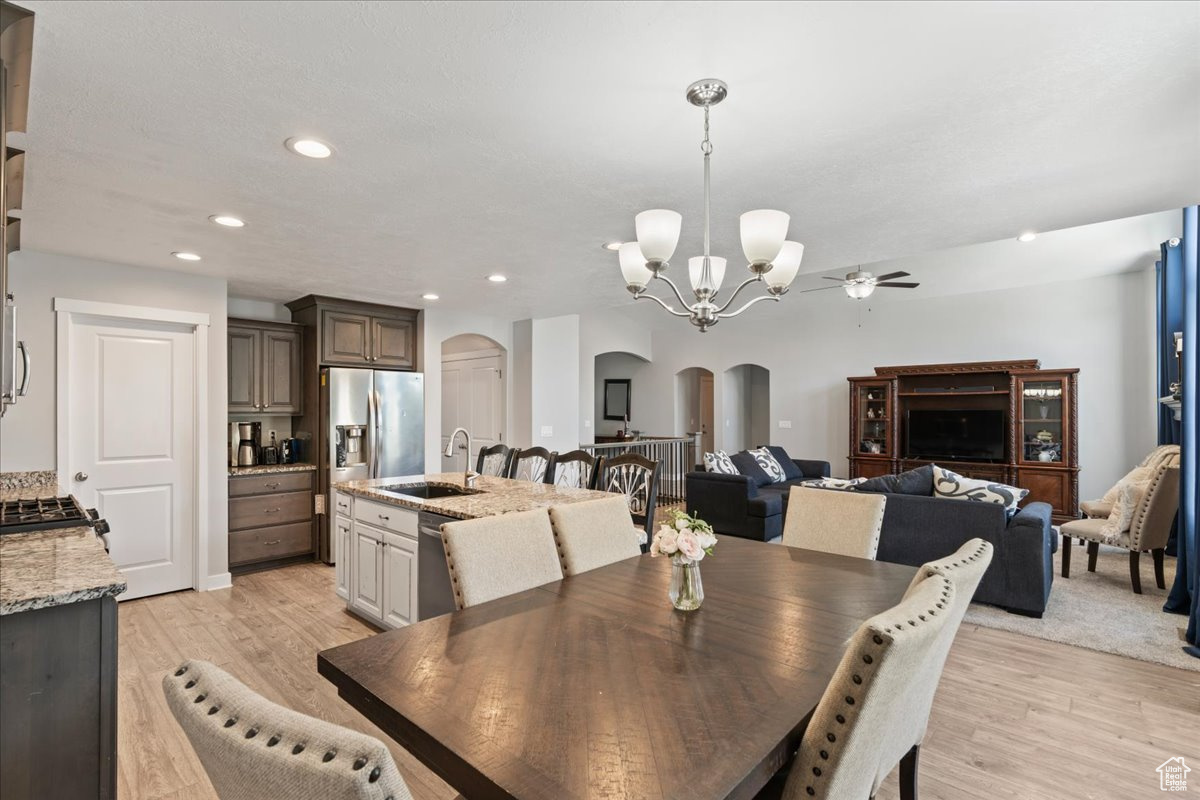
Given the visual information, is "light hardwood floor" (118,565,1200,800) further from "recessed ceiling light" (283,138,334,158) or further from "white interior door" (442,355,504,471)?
"white interior door" (442,355,504,471)

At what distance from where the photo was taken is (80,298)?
381cm

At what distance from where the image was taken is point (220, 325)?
14.5ft

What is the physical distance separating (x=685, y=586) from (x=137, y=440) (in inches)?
168

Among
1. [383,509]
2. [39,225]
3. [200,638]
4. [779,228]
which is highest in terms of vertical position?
[39,225]

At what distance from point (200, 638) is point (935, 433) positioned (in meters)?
7.66

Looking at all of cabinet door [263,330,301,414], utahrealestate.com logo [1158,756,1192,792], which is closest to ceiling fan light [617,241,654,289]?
utahrealestate.com logo [1158,756,1192,792]

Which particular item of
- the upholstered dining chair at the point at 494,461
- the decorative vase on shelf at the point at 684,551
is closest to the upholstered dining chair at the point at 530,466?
the upholstered dining chair at the point at 494,461

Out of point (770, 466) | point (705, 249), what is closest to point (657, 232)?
point (705, 249)

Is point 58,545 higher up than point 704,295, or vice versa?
point 704,295

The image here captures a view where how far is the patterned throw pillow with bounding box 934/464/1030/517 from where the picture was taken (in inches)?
155

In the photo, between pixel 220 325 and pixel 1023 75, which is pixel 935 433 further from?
pixel 220 325

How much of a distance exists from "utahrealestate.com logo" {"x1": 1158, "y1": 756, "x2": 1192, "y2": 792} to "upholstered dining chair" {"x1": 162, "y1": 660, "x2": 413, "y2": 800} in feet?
9.21

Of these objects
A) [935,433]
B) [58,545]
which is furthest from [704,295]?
[935,433]

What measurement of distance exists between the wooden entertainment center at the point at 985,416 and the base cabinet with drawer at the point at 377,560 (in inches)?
252
